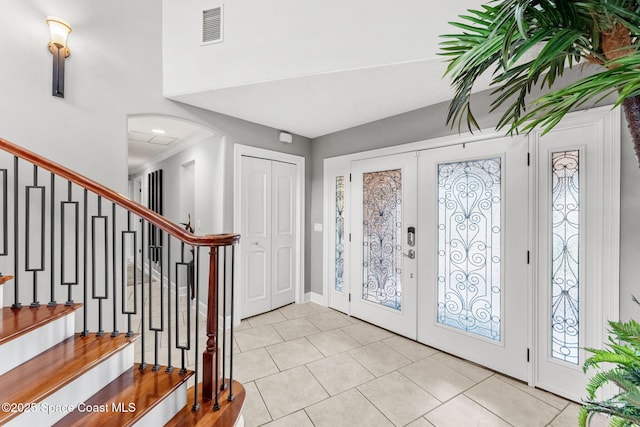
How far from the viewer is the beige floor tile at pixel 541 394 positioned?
1973mm

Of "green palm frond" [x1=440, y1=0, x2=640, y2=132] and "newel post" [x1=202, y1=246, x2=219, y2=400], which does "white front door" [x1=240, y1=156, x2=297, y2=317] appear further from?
"green palm frond" [x1=440, y1=0, x2=640, y2=132]

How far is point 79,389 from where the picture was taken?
1302mm

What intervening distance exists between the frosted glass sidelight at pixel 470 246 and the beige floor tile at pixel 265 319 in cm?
191

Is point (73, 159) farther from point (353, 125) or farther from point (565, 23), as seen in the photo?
point (565, 23)

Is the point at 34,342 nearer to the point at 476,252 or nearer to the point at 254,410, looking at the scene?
the point at 254,410

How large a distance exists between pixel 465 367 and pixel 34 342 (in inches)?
120

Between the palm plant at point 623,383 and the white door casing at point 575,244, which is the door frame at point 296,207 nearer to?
the white door casing at point 575,244

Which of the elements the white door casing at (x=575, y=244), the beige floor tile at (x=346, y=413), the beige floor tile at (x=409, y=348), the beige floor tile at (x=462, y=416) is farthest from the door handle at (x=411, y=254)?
the beige floor tile at (x=346, y=413)

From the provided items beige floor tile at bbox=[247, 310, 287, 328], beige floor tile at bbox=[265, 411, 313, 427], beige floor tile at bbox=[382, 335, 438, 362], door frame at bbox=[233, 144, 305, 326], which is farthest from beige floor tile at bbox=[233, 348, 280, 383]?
beige floor tile at bbox=[382, 335, 438, 362]

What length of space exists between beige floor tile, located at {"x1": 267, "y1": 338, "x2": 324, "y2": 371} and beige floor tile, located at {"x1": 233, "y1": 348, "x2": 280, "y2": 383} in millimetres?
66

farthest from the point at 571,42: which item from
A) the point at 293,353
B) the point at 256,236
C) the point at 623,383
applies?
the point at 256,236

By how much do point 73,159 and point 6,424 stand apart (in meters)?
1.84

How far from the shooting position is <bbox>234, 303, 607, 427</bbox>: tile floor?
Result: 183 cm

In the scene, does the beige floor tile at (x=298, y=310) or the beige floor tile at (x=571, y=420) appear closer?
the beige floor tile at (x=571, y=420)
